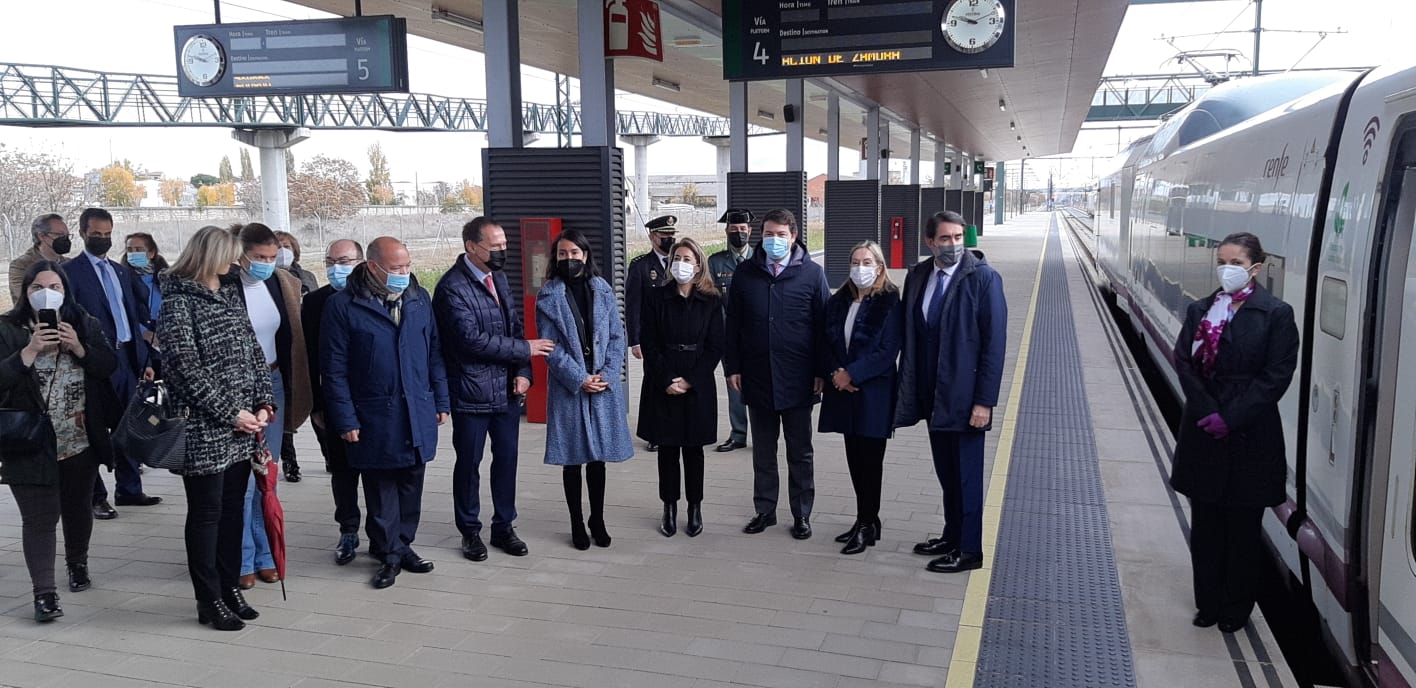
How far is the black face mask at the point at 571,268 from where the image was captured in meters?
5.39

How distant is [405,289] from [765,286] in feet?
6.03

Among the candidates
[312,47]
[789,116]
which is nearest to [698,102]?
[789,116]

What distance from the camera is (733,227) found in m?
7.37

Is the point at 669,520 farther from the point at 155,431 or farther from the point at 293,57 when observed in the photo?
the point at 293,57

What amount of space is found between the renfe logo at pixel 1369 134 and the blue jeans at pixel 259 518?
15.8 ft

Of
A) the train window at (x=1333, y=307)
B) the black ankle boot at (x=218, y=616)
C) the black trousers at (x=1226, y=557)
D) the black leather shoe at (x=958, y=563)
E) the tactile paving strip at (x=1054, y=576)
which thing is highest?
the train window at (x=1333, y=307)

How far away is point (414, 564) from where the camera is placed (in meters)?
5.20

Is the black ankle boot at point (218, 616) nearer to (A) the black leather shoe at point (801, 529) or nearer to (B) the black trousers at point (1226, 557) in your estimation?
(A) the black leather shoe at point (801, 529)

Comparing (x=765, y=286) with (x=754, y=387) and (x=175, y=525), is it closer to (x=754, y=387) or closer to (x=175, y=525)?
(x=754, y=387)

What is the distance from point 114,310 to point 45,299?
1977 mm

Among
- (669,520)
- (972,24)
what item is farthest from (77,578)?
(972,24)

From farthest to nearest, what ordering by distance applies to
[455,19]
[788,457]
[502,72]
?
1. [455,19]
2. [502,72]
3. [788,457]

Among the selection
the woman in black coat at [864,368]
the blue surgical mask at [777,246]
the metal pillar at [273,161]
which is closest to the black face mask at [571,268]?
the blue surgical mask at [777,246]

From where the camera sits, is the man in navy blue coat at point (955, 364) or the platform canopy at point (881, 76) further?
the platform canopy at point (881, 76)
